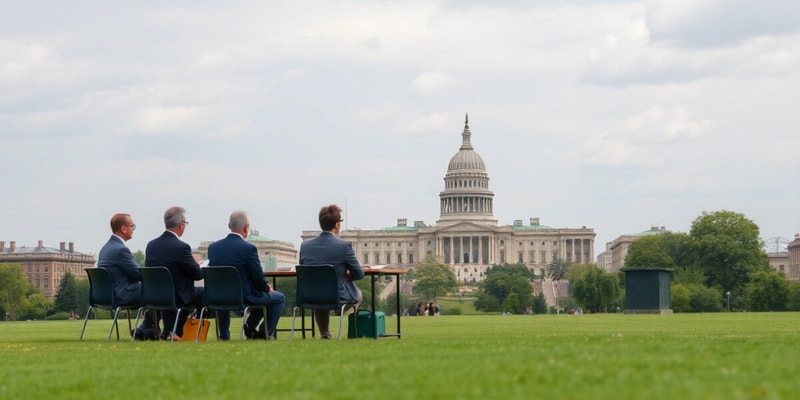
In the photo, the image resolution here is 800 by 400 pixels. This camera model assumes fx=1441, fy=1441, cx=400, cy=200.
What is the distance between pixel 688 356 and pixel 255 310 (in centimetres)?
809

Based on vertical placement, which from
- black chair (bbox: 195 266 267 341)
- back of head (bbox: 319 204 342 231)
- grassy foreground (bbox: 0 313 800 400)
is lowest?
grassy foreground (bbox: 0 313 800 400)

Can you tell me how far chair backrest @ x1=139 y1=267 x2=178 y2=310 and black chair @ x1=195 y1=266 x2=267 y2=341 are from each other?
505 mm

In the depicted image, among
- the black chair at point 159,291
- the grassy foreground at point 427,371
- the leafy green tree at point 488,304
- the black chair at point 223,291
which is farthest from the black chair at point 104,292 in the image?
the leafy green tree at point 488,304

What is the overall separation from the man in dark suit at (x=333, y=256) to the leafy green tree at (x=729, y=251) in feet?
338

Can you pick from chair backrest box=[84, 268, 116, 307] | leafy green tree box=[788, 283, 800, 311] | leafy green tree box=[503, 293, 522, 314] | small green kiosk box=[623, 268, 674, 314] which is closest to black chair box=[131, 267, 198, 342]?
chair backrest box=[84, 268, 116, 307]

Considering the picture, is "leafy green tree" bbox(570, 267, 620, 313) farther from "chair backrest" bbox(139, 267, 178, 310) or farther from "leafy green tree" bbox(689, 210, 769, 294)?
"chair backrest" bbox(139, 267, 178, 310)

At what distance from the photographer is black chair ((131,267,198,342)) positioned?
61.6 feet

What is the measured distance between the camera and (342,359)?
1302 cm

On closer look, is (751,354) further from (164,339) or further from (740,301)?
(740,301)

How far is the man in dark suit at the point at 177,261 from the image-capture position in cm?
1906

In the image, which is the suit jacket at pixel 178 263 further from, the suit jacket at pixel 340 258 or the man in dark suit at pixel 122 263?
the suit jacket at pixel 340 258

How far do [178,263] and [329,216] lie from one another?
214cm

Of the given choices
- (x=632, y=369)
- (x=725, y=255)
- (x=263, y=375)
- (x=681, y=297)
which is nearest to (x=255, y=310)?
(x=263, y=375)

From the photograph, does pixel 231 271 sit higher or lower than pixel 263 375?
higher
